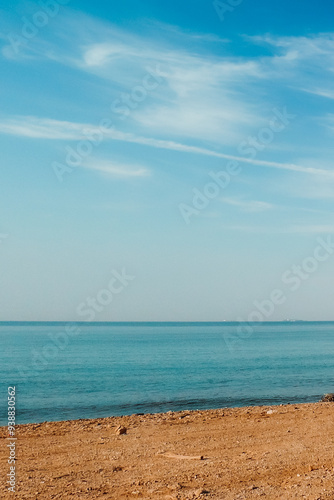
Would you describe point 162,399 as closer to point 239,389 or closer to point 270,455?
point 239,389

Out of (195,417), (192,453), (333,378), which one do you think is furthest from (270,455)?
(333,378)

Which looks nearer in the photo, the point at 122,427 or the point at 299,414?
the point at 122,427

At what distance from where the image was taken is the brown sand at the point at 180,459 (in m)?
9.29

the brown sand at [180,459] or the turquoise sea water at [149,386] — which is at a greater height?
the turquoise sea water at [149,386]

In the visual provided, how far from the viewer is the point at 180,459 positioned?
452 inches

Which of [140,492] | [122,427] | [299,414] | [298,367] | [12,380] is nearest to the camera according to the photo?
[140,492]

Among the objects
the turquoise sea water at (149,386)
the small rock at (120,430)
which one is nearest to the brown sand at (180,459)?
the small rock at (120,430)

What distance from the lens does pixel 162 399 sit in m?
28.5

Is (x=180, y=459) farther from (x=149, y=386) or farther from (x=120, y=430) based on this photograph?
(x=149, y=386)

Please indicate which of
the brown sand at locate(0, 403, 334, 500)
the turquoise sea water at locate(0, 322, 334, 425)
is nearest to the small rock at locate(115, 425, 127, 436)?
the brown sand at locate(0, 403, 334, 500)

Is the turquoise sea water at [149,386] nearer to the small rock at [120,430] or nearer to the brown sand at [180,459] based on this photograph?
the brown sand at [180,459]

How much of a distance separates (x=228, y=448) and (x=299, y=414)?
6362 mm

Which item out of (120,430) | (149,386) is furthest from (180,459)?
(149,386)

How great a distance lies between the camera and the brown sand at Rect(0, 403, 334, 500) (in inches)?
366
